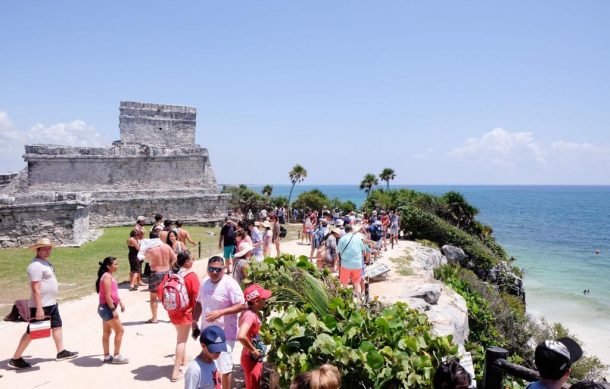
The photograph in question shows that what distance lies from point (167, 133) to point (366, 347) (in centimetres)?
3090

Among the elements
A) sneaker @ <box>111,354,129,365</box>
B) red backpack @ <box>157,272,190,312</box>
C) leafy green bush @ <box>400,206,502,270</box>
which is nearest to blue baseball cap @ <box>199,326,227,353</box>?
red backpack @ <box>157,272,190,312</box>

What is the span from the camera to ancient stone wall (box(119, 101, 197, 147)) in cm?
3026

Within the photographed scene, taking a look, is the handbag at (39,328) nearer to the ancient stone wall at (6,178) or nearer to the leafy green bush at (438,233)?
the leafy green bush at (438,233)

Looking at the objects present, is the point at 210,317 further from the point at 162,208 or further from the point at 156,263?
the point at 162,208

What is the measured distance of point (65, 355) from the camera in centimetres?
631

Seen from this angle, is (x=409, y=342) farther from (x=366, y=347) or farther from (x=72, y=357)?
(x=72, y=357)

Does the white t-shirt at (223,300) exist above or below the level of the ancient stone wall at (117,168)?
below

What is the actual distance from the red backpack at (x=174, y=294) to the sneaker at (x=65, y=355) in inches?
94.2

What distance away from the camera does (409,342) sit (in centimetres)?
397

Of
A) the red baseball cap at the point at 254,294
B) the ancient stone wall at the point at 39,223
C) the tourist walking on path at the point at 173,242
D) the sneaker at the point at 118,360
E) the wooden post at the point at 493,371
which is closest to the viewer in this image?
the wooden post at the point at 493,371

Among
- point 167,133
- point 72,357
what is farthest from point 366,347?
point 167,133

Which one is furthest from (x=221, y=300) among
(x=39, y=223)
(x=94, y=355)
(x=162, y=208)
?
(x=162, y=208)

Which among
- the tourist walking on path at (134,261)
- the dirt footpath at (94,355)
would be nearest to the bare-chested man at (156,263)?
the dirt footpath at (94,355)

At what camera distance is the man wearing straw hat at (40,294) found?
5734 mm
